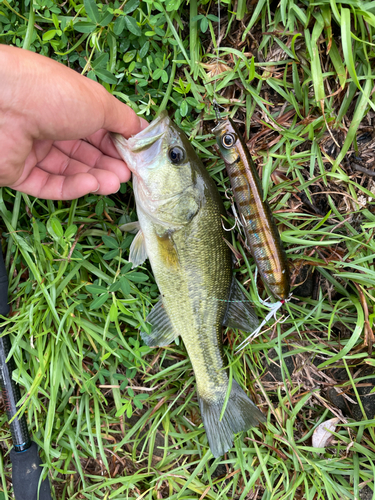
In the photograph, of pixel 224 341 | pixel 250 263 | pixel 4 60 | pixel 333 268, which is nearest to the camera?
pixel 4 60

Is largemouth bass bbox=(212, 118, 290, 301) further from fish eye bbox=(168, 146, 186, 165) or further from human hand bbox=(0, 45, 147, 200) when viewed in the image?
human hand bbox=(0, 45, 147, 200)

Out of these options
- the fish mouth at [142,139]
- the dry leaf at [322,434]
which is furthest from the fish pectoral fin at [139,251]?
the dry leaf at [322,434]

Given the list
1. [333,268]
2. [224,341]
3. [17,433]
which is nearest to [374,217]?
[333,268]

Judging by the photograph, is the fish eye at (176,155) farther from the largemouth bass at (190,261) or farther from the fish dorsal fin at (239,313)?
the fish dorsal fin at (239,313)

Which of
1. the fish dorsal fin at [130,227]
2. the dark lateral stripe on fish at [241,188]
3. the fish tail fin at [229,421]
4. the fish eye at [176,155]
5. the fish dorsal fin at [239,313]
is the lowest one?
the fish tail fin at [229,421]

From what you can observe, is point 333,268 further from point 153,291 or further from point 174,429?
point 174,429

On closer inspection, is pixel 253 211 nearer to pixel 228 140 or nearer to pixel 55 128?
pixel 228 140
